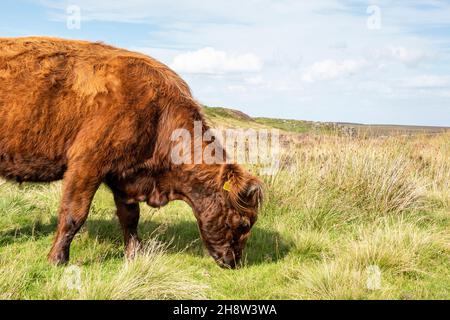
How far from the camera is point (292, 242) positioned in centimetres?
Answer: 706

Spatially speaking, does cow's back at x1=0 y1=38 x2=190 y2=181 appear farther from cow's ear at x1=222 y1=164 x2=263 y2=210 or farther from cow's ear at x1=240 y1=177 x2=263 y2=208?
cow's ear at x1=240 y1=177 x2=263 y2=208

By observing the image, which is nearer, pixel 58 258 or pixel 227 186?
pixel 58 258

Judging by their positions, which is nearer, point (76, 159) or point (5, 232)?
point (76, 159)

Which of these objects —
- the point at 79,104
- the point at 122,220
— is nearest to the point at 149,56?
the point at 79,104

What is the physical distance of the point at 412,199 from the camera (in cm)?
927

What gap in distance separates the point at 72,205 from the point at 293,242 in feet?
9.79

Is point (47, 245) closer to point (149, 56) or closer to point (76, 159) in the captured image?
point (76, 159)

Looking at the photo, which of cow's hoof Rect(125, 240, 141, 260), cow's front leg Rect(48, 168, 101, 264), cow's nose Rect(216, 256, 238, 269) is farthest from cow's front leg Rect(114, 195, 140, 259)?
cow's nose Rect(216, 256, 238, 269)

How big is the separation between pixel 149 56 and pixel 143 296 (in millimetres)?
3022

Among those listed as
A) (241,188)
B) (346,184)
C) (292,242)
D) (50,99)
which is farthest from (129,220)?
(346,184)

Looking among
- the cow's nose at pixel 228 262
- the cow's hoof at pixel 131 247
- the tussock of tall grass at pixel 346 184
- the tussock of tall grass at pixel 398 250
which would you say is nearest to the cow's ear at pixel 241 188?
the cow's nose at pixel 228 262

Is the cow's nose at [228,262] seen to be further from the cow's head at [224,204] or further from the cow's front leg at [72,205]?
the cow's front leg at [72,205]

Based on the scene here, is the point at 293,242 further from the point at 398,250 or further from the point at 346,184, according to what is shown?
the point at 346,184

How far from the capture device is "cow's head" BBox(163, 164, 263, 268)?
602 cm
